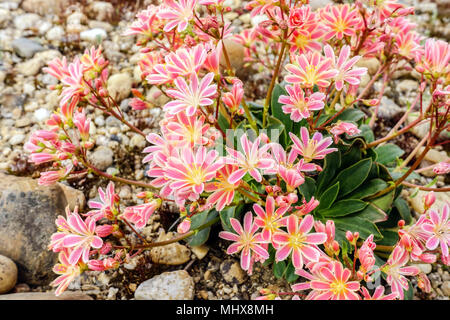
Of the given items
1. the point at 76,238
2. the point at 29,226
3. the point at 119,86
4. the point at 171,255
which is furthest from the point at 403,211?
the point at 119,86

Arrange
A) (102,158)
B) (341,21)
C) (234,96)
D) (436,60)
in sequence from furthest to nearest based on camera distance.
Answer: (102,158), (341,21), (436,60), (234,96)

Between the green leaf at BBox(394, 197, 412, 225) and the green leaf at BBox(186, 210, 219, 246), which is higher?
the green leaf at BBox(394, 197, 412, 225)

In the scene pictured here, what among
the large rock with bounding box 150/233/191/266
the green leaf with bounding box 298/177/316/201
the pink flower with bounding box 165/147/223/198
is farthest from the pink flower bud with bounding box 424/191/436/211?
the large rock with bounding box 150/233/191/266

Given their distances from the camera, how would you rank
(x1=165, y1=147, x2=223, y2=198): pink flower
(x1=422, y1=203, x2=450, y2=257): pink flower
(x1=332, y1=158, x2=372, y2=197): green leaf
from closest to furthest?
(x1=165, y1=147, x2=223, y2=198): pink flower → (x1=422, y1=203, x2=450, y2=257): pink flower → (x1=332, y1=158, x2=372, y2=197): green leaf

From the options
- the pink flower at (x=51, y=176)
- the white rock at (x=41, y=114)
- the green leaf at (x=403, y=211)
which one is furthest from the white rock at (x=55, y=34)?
the green leaf at (x=403, y=211)

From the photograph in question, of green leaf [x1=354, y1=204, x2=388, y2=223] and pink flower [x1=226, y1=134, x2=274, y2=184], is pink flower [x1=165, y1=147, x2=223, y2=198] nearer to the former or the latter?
pink flower [x1=226, y1=134, x2=274, y2=184]

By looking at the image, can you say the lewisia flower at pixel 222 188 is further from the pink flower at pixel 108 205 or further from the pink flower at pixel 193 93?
the pink flower at pixel 108 205

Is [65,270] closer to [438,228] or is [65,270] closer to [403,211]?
[438,228]
